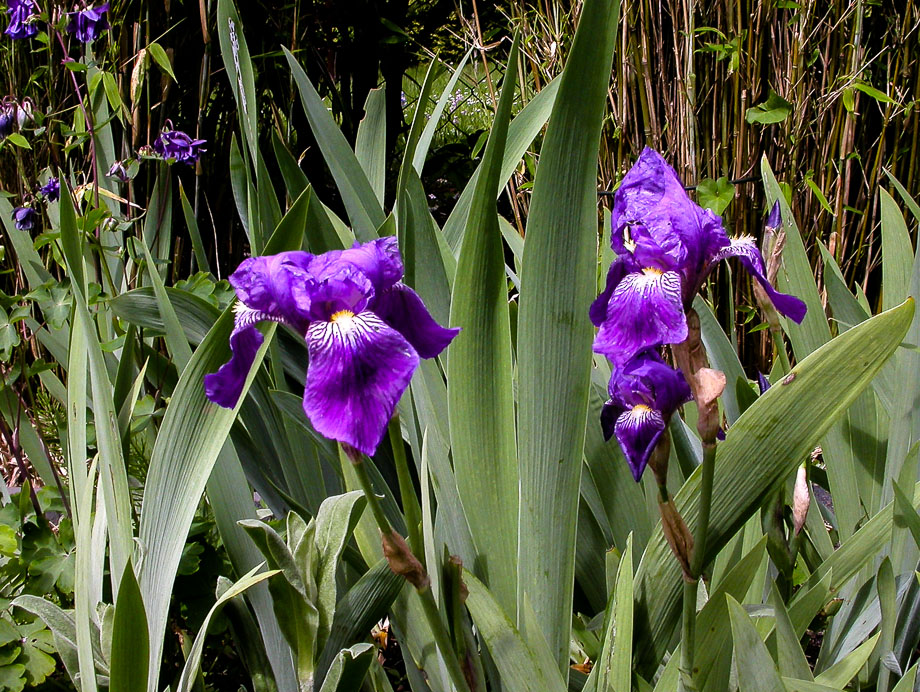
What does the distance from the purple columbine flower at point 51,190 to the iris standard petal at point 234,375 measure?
1.34 meters

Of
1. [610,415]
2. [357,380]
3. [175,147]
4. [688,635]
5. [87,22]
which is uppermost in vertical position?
[87,22]

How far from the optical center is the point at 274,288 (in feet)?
2.03

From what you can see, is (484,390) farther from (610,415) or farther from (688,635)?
(688,635)

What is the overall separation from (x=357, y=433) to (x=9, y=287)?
8.68 feet

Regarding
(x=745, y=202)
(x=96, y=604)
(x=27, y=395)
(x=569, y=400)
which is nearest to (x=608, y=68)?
(x=569, y=400)

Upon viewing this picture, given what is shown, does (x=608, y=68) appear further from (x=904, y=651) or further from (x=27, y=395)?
(x=27, y=395)

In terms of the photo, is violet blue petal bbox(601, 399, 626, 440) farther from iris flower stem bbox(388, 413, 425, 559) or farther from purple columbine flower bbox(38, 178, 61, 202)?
purple columbine flower bbox(38, 178, 61, 202)

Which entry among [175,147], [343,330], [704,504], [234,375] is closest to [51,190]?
[175,147]

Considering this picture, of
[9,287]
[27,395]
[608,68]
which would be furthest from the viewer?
[9,287]

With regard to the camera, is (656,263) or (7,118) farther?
(7,118)

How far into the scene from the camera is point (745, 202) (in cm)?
225

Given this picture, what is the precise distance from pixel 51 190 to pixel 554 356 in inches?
59.0

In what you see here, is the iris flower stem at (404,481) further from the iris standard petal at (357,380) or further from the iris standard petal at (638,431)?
the iris standard petal at (638,431)

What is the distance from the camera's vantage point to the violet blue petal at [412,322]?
0.65m
